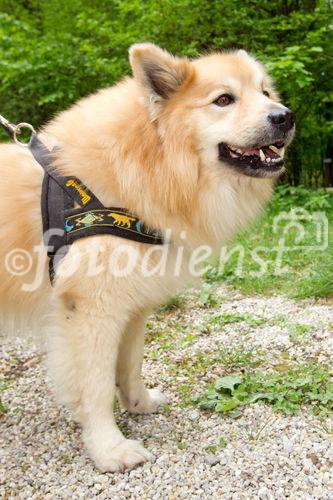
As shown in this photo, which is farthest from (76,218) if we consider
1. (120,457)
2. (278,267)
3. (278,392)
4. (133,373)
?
(278,267)

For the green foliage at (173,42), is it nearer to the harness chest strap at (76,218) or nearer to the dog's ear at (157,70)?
the dog's ear at (157,70)

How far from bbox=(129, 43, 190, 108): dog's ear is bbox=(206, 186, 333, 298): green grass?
1475 mm

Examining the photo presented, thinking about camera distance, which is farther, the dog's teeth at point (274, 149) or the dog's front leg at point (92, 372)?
the dog's teeth at point (274, 149)

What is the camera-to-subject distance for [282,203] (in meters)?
7.47

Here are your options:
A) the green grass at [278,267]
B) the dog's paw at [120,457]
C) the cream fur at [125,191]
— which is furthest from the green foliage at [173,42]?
the dog's paw at [120,457]

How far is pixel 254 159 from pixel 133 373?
132 cm

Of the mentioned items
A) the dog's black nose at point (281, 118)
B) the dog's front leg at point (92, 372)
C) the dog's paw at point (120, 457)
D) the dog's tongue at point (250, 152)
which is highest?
the dog's black nose at point (281, 118)

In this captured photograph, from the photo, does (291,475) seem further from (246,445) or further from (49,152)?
(49,152)

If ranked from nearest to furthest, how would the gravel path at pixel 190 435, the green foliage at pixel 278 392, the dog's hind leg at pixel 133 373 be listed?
the gravel path at pixel 190 435 < the green foliage at pixel 278 392 < the dog's hind leg at pixel 133 373

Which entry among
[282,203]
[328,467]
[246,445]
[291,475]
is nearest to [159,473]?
[246,445]

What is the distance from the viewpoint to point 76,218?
2.38 meters

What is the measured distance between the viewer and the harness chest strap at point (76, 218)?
2.36 metres

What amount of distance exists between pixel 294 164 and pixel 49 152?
7741 mm

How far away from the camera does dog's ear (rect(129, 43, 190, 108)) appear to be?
7.63ft
